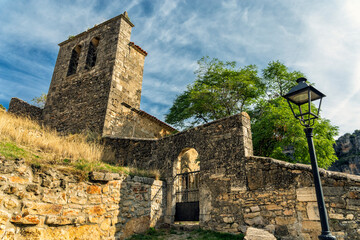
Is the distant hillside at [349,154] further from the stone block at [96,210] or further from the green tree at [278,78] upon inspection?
the stone block at [96,210]

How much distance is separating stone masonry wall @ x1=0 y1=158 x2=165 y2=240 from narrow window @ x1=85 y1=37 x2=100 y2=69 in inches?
348

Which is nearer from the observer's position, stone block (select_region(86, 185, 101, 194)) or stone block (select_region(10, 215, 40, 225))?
stone block (select_region(10, 215, 40, 225))

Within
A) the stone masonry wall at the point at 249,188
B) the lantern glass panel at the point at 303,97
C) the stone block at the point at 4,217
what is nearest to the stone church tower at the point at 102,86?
the stone masonry wall at the point at 249,188

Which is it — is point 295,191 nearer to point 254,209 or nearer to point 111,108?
point 254,209

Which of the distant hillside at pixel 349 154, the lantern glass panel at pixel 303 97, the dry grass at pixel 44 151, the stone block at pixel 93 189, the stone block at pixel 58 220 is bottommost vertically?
the stone block at pixel 58 220

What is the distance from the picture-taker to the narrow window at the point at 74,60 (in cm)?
1365

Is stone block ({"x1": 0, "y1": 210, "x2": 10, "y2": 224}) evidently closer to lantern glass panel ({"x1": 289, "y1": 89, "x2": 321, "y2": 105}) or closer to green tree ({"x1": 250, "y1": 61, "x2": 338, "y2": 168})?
lantern glass panel ({"x1": 289, "y1": 89, "x2": 321, "y2": 105})

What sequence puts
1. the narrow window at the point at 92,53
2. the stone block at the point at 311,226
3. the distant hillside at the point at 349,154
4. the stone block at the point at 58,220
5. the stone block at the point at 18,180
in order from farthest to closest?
the distant hillside at the point at 349,154 → the narrow window at the point at 92,53 → the stone block at the point at 311,226 → the stone block at the point at 58,220 → the stone block at the point at 18,180

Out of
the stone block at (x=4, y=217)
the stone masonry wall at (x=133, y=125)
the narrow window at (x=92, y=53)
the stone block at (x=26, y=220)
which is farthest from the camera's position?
the narrow window at (x=92, y=53)

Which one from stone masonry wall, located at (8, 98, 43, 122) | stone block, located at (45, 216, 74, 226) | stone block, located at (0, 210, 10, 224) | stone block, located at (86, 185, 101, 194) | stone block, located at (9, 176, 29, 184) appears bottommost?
stone block, located at (45, 216, 74, 226)

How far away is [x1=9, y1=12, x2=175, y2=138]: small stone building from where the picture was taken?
11148 millimetres

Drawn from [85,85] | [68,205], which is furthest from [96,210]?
[85,85]

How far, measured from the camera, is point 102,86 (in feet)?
37.7

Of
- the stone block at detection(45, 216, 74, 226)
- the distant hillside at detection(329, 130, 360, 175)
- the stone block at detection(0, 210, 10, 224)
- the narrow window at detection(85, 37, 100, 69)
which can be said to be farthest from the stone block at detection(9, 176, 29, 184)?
the distant hillside at detection(329, 130, 360, 175)
